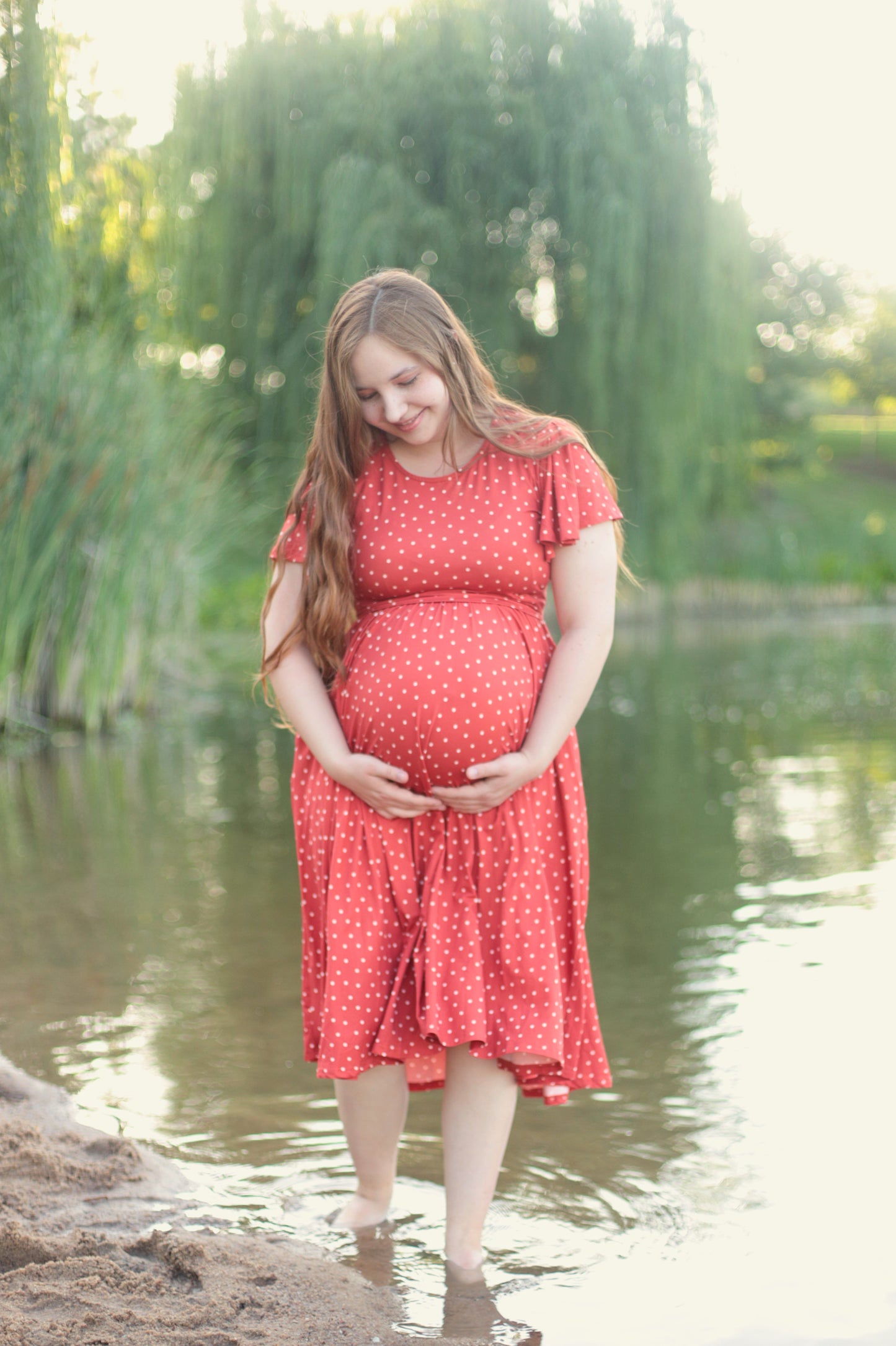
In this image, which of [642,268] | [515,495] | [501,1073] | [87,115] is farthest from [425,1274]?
[642,268]

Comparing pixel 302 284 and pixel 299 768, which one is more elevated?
pixel 302 284

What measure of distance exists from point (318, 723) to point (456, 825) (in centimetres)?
27

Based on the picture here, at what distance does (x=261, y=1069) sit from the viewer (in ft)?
9.39

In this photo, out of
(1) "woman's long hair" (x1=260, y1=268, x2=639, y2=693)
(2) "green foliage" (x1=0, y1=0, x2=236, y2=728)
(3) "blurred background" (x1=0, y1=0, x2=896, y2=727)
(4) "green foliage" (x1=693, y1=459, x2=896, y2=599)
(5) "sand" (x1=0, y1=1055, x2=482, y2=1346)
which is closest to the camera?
(5) "sand" (x1=0, y1=1055, x2=482, y2=1346)

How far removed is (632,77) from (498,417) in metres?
12.2

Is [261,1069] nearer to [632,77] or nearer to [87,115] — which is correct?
[87,115]

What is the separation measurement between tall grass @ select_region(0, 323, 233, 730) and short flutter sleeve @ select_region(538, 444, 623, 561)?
17.2ft

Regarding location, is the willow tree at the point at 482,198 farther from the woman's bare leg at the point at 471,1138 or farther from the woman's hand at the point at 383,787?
the woman's bare leg at the point at 471,1138

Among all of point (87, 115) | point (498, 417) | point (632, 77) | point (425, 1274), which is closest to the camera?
point (425, 1274)

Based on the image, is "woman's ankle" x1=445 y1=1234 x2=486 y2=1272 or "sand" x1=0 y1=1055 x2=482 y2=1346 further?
"woman's ankle" x1=445 y1=1234 x2=486 y2=1272

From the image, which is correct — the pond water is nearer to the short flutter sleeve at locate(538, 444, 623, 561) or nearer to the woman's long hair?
the woman's long hair

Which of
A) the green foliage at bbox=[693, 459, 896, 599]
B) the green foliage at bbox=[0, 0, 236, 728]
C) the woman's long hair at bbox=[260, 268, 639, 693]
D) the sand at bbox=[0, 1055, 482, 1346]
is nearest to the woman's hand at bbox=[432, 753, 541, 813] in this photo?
the woman's long hair at bbox=[260, 268, 639, 693]

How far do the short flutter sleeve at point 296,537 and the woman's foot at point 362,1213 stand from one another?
1.02 m

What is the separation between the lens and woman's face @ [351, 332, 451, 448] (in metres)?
2.08
